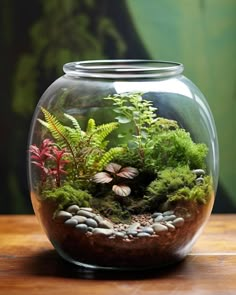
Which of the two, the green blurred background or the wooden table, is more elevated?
the green blurred background

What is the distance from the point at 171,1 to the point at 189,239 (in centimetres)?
59

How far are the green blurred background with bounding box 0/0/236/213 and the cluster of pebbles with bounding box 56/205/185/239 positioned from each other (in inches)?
18.9

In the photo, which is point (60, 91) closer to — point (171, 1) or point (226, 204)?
point (171, 1)

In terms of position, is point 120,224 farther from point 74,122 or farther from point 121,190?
point 74,122

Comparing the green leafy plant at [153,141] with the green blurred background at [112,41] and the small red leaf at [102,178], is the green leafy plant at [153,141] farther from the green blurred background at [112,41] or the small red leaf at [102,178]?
the green blurred background at [112,41]

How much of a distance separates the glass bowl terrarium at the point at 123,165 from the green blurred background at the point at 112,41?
32 cm

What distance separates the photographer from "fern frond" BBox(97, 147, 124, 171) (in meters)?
1.06

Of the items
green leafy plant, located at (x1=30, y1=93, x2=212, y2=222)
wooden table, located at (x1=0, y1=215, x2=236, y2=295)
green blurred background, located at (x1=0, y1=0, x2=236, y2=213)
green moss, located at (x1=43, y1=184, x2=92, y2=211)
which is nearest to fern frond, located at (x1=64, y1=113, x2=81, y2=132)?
green leafy plant, located at (x1=30, y1=93, x2=212, y2=222)

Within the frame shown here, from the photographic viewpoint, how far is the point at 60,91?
1109 mm

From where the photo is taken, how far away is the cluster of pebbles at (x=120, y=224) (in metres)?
1.00

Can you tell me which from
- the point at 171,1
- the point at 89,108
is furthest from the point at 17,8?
the point at 89,108

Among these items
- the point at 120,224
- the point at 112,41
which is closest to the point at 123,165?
the point at 120,224

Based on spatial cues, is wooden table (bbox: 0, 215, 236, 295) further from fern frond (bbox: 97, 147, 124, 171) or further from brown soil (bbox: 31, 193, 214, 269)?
fern frond (bbox: 97, 147, 124, 171)

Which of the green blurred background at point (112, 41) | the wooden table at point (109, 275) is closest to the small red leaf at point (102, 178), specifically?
the wooden table at point (109, 275)
